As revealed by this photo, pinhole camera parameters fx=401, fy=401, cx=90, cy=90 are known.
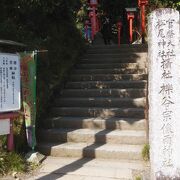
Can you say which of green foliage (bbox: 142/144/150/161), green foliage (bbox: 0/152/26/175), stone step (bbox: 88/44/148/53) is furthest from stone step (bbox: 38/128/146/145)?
stone step (bbox: 88/44/148/53)

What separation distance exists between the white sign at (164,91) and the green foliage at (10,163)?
2.39 meters

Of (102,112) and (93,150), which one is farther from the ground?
(102,112)

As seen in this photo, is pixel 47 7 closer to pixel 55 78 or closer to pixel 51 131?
pixel 55 78

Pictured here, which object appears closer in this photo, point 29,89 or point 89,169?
point 89,169

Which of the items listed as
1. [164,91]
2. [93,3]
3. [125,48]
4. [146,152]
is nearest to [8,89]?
[164,91]

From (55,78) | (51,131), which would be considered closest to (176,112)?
(51,131)

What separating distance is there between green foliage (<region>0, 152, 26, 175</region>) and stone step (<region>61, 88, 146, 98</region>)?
316cm

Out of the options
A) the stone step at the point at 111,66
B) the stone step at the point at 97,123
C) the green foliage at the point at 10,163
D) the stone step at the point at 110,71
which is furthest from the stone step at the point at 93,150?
the stone step at the point at 111,66

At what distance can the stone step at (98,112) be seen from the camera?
855 cm

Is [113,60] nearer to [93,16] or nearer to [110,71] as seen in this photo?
[110,71]

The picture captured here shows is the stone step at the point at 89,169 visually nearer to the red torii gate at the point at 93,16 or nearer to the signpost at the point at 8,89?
the signpost at the point at 8,89

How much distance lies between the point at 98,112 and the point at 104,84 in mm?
1286

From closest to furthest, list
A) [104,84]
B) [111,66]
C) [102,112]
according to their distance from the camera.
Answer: [102,112] < [104,84] < [111,66]

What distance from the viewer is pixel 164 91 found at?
5.60 meters
